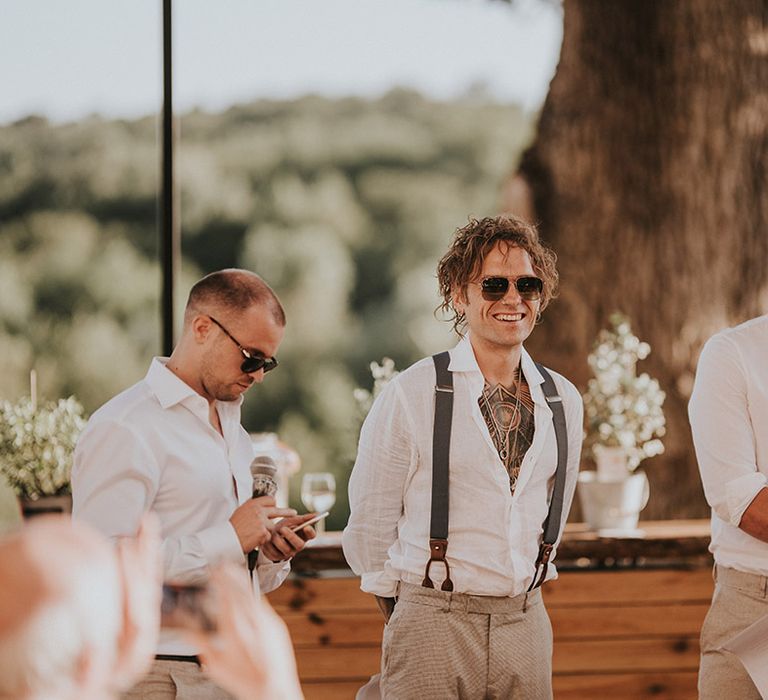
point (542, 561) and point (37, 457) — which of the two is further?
point (37, 457)

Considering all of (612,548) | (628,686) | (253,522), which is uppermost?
(253,522)

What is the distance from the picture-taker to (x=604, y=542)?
4.06 m

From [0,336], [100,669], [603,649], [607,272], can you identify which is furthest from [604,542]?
[100,669]

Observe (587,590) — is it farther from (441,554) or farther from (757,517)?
(441,554)

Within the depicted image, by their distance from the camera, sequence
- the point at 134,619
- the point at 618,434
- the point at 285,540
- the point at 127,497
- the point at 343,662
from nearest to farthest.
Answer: the point at 134,619 → the point at 127,497 → the point at 285,540 → the point at 343,662 → the point at 618,434

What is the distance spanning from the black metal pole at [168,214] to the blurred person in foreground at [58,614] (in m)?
3.79

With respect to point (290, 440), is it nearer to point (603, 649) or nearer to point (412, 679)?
point (603, 649)

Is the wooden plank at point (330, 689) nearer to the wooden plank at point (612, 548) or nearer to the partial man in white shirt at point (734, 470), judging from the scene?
the wooden plank at point (612, 548)

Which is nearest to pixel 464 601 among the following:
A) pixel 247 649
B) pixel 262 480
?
pixel 262 480

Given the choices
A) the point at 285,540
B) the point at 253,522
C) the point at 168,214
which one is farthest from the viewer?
the point at 168,214

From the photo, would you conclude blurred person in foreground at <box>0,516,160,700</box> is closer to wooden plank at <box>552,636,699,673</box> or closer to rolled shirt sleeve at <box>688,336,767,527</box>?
rolled shirt sleeve at <box>688,336,767,527</box>

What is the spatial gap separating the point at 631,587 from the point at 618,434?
578mm

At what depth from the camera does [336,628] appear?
156 inches

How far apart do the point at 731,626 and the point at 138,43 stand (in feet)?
12.3
